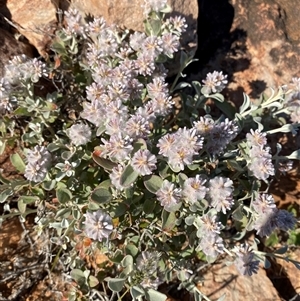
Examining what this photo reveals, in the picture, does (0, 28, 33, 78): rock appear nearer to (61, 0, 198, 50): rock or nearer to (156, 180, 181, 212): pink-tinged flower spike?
(61, 0, 198, 50): rock

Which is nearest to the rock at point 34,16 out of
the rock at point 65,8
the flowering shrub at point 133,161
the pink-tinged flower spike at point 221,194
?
the rock at point 65,8

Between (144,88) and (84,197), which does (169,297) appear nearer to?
(84,197)

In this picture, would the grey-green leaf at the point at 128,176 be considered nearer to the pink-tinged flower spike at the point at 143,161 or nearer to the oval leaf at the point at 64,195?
the pink-tinged flower spike at the point at 143,161

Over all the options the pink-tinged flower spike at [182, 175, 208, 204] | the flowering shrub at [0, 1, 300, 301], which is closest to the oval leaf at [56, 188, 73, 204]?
the flowering shrub at [0, 1, 300, 301]

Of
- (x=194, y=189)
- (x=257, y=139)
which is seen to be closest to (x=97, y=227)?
(x=194, y=189)

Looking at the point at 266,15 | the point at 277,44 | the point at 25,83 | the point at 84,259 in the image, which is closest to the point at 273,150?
the point at 277,44

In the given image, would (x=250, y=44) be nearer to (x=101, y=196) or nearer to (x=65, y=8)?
(x=65, y=8)
